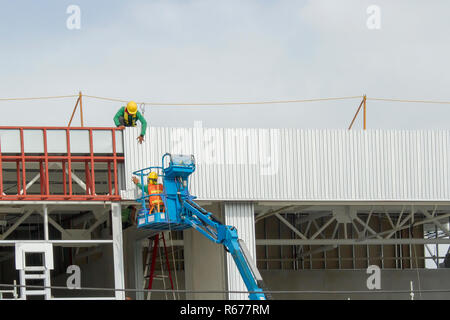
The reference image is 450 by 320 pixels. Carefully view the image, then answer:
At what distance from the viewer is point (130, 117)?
106ft

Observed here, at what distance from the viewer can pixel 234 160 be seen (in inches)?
1297

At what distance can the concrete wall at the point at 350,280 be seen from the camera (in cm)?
5159

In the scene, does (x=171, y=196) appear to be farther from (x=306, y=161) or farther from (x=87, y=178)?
(x=306, y=161)

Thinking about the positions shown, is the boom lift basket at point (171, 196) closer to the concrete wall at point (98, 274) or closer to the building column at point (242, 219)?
the building column at point (242, 219)

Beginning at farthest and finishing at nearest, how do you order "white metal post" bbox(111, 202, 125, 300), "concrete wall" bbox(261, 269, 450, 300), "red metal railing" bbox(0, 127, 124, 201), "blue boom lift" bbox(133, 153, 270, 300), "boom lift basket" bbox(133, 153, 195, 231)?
1. "concrete wall" bbox(261, 269, 450, 300)
2. "white metal post" bbox(111, 202, 125, 300)
3. "red metal railing" bbox(0, 127, 124, 201)
4. "boom lift basket" bbox(133, 153, 195, 231)
5. "blue boom lift" bbox(133, 153, 270, 300)

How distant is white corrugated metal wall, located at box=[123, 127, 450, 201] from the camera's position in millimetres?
32500

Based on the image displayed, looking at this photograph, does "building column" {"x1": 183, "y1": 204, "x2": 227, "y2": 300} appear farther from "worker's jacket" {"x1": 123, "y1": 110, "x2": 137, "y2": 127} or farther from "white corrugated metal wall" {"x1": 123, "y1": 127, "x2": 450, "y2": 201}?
"worker's jacket" {"x1": 123, "y1": 110, "x2": 137, "y2": 127}

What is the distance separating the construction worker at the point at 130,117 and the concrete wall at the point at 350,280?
21.3 metres

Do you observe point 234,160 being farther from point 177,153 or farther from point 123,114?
point 123,114

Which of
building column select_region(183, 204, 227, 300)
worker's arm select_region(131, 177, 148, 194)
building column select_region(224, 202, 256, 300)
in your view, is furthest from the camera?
building column select_region(183, 204, 227, 300)

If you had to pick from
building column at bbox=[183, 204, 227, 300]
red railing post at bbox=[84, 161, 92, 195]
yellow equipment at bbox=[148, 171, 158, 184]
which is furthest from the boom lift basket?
building column at bbox=[183, 204, 227, 300]

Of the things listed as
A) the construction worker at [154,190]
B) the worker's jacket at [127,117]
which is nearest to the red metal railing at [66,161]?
the worker's jacket at [127,117]

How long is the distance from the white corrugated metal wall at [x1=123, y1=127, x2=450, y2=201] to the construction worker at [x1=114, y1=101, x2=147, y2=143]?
0.35 m
